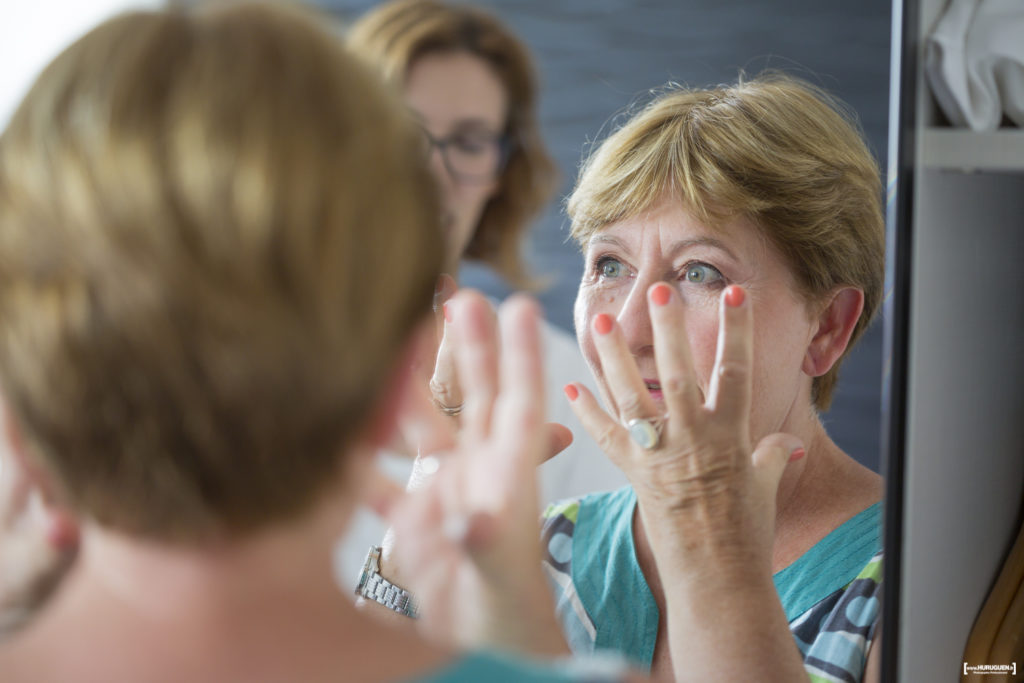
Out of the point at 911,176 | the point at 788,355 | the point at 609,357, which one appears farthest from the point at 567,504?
the point at 911,176

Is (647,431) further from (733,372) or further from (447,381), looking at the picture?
(447,381)

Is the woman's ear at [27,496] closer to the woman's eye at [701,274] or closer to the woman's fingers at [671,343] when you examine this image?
the woman's fingers at [671,343]

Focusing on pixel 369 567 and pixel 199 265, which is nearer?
pixel 199 265

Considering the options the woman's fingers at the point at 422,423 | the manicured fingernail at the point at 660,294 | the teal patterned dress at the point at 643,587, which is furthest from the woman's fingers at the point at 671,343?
the teal patterned dress at the point at 643,587

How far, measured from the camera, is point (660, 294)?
2.31 feet

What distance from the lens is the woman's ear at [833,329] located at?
3.31ft

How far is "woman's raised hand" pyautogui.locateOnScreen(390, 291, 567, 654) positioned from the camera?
18.9 inches

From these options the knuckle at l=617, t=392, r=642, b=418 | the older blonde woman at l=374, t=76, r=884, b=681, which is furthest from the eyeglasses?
the knuckle at l=617, t=392, r=642, b=418

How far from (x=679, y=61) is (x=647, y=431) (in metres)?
0.52

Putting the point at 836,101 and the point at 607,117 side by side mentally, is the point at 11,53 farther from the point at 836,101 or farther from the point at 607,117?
the point at 836,101

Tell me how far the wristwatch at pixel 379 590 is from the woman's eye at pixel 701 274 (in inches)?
17.2

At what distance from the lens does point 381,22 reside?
119 cm

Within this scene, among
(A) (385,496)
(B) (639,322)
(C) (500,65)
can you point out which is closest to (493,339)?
(A) (385,496)

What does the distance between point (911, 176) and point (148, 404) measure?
69 centimetres
